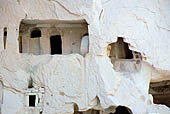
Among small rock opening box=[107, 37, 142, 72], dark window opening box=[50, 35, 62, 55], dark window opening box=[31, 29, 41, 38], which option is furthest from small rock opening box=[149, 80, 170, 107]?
dark window opening box=[31, 29, 41, 38]

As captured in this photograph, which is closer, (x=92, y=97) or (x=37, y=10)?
(x=92, y=97)

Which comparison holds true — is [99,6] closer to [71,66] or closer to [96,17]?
[96,17]

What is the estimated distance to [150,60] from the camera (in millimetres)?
8211

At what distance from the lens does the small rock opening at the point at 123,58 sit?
856cm

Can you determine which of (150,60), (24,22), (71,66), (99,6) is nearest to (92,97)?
(71,66)

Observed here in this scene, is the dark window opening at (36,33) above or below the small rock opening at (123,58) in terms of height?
above

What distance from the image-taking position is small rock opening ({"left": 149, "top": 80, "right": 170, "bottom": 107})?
10.3 meters

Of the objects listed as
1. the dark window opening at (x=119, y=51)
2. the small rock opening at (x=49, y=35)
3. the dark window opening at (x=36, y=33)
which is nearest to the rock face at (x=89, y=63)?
the dark window opening at (x=119, y=51)

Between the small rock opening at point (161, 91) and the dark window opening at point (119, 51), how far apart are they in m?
1.62

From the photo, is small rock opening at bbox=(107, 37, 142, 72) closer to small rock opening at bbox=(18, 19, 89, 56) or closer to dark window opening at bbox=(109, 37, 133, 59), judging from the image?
dark window opening at bbox=(109, 37, 133, 59)

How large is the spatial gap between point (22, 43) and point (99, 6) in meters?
2.89

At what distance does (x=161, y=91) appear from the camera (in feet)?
35.0

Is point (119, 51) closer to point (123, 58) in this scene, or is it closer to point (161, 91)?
point (123, 58)

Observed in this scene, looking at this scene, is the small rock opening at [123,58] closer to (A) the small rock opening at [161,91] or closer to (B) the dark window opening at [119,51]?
(B) the dark window opening at [119,51]
